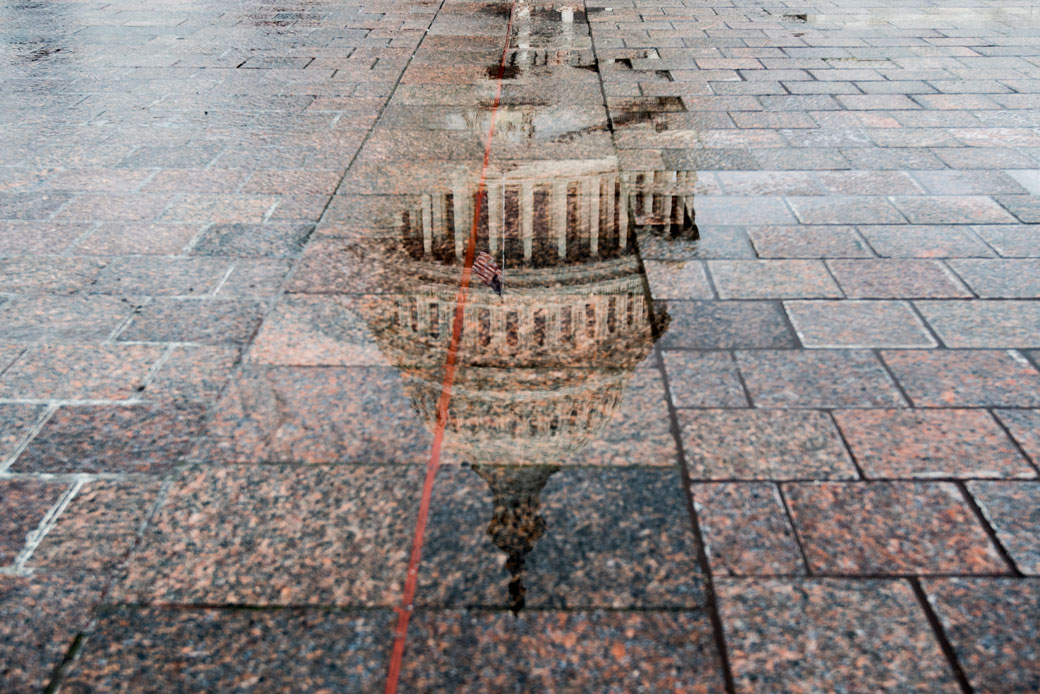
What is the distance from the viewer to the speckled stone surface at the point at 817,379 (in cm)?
328

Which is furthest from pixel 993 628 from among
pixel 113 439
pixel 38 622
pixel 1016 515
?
pixel 113 439

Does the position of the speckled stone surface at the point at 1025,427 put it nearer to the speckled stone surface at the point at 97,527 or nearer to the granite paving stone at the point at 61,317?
the speckled stone surface at the point at 97,527

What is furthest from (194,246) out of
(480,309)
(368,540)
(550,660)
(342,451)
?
(550,660)

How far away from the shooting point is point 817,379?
3.42 meters

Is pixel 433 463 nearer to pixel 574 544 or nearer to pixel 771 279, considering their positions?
pixel 574 544

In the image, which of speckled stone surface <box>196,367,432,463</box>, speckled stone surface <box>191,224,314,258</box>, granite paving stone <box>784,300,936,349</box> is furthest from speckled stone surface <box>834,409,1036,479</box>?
speckled stone surface <box>191,224,314,258</box>

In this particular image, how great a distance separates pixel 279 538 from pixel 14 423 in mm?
1325

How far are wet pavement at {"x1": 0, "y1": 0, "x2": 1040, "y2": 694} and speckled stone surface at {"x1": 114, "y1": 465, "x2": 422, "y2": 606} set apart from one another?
0.01 m

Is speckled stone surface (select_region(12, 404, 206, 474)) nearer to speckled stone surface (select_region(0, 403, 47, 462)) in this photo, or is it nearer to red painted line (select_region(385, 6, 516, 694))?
speckled stone surface (select_region(0, 403, 47, 462))

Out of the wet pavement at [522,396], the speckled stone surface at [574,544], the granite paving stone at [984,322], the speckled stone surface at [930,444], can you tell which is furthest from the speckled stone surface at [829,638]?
the granite paving stone at [984,322]

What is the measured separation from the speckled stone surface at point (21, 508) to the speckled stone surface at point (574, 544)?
1287mm

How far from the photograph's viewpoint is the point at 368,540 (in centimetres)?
264

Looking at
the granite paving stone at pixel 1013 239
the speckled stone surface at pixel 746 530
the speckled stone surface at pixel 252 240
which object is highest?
the granite paving stone at pixel 1013 239

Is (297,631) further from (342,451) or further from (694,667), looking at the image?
(694,667)
